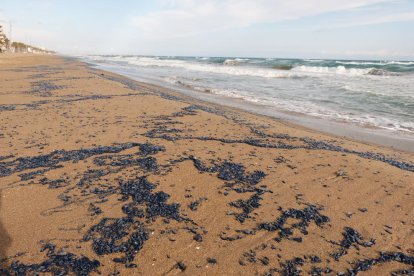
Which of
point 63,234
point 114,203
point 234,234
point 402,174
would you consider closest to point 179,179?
point 114,203

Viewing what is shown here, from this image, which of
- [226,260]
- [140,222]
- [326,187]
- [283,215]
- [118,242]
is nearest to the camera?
[226,260]

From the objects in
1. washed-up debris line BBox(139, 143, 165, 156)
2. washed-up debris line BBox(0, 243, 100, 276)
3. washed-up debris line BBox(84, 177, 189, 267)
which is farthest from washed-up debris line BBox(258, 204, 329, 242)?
washed-up debris line BBox(139, 143, 165, 156)

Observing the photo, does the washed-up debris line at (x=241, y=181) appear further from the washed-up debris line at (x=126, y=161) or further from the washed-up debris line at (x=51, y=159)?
the washed-up debris line at (x=51, y=159)

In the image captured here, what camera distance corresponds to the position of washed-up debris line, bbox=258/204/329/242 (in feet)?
12.8

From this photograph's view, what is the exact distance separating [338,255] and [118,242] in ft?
8.26

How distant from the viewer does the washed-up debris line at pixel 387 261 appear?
326cm

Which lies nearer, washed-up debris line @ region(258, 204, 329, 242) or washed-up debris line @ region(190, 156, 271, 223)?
washed-up debris line @ region(258, 204, 329, 242)

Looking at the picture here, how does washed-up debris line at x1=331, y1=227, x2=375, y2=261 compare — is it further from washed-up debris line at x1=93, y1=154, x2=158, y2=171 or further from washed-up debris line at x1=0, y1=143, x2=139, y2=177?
washed-up debris line at x1=0, y1=143, x2=139, y2=177

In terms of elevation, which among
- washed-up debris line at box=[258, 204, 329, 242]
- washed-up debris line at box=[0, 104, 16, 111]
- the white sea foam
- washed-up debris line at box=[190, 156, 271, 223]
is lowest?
washed-up debris line at box=[258, 204, 329, 242]

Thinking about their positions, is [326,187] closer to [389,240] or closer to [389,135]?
[389,240]

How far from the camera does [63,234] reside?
3656 mm

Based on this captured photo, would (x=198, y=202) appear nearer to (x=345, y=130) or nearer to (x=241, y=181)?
(x=241, y=181)

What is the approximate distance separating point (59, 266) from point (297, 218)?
2923mm

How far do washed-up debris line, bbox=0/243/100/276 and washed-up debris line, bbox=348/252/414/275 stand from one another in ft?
9.03
